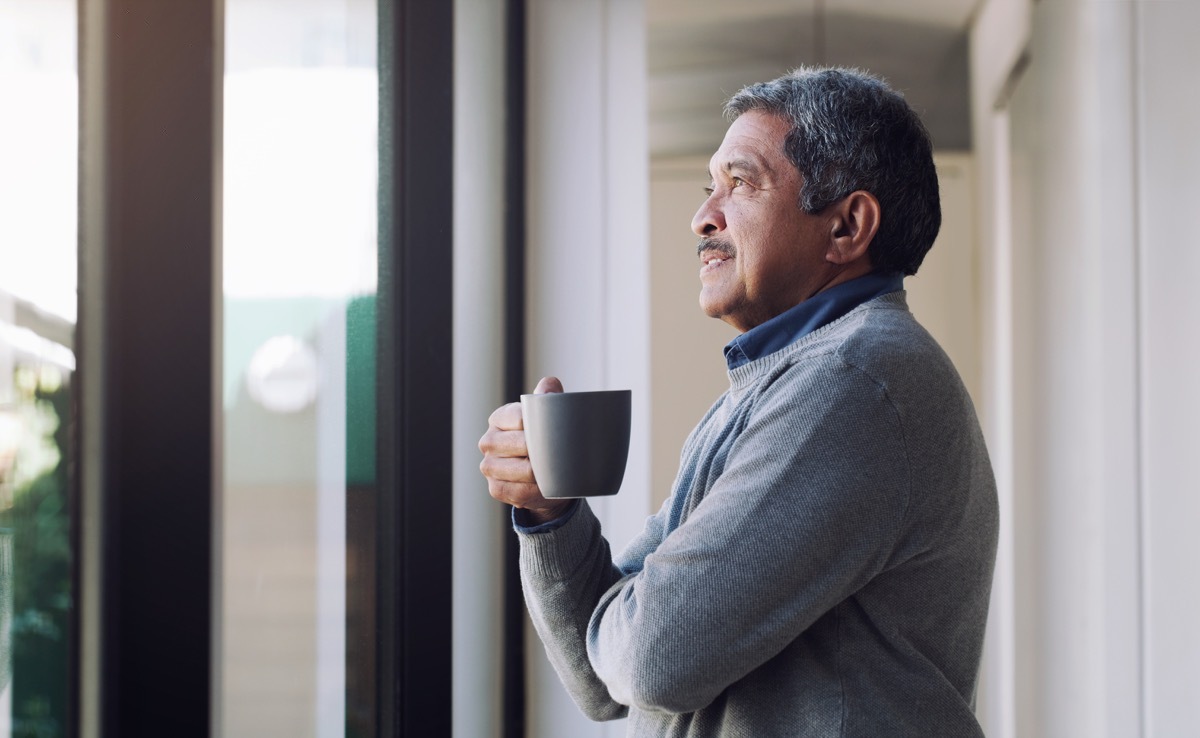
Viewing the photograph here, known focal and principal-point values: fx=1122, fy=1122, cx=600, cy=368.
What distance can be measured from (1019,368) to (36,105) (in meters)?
2.82

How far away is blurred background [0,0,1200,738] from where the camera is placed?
754mm

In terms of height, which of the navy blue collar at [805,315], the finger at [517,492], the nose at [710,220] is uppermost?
the nose at [710,220]

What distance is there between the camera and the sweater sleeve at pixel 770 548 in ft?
2.35

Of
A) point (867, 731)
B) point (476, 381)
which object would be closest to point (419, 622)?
point (476, 381)

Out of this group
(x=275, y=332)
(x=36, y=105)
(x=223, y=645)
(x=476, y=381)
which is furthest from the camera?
(x=476, y=381)

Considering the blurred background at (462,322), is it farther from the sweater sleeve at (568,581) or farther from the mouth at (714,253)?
the mouth at (714,253)

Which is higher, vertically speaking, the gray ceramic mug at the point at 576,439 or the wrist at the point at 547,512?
the gray ceramic mug at the point at 576,439

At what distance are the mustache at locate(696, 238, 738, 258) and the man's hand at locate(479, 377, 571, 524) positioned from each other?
0.78 feet

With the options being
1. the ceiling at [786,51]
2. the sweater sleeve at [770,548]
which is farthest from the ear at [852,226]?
the ceiling at [786,51]

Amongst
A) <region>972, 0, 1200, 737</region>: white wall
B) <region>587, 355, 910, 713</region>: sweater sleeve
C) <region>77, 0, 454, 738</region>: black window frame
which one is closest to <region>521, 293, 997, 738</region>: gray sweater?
<region>587, 355, 910, 713</region>: sweater sleeve

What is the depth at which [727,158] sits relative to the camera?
985 mm

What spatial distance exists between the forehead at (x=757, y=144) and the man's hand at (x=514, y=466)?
28 centimetres

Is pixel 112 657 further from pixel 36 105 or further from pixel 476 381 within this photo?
pixel 476 381

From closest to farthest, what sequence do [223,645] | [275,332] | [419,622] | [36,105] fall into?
[36,105]
[223,645]
[275,332]
[419,622]
